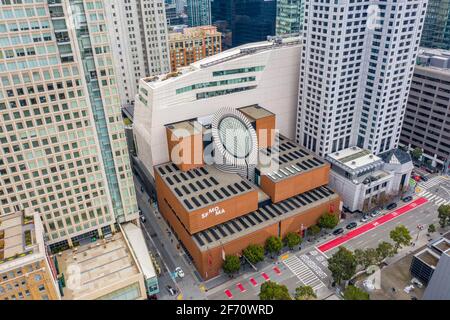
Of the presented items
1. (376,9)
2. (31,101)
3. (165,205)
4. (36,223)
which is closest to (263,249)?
(165,205)

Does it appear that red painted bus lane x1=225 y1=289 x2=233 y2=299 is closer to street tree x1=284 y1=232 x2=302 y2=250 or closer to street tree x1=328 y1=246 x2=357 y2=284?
street tree x1=284 y1=232 x2=302 y2=250

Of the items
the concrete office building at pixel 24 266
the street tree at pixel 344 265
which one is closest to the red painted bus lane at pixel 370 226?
the street tree at pixel 344 265

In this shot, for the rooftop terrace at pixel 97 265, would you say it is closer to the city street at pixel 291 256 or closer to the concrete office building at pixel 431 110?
the city street at pixel 291 256

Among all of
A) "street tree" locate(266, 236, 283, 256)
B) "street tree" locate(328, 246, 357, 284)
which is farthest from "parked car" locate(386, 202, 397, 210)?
"street tree" locate(266, 236, 283, 256)

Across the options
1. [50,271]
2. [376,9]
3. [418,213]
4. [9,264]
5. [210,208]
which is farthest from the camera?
[418,213]

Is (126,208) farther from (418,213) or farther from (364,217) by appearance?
(418,213)

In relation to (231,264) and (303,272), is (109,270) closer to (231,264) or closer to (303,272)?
(231,264)
